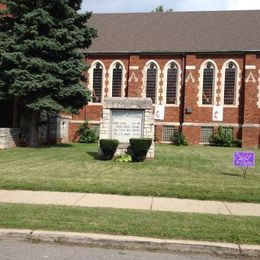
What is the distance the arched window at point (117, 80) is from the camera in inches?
1448

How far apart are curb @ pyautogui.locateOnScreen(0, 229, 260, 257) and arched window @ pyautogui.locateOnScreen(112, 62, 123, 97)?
30255mm

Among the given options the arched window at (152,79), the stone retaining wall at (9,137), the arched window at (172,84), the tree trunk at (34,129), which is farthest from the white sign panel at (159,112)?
the stone retaining wall at (9,137)

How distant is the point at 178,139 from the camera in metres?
34.1

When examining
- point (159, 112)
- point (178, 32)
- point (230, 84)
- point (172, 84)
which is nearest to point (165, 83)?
point (172, 84)

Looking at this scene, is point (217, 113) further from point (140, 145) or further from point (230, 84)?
point (140, 145)

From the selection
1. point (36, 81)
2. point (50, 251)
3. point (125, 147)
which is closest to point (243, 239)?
point (50, 251)

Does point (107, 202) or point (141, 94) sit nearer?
point (107, 202)

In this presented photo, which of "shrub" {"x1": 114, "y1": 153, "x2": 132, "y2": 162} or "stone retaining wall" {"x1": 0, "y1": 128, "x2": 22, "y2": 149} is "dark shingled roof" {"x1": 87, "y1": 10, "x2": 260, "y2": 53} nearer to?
"stone retaining wall" {"x1": 0, "y1": 128, "x2": 22, "y2": 149}

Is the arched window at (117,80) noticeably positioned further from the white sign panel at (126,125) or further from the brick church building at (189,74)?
the white sign panel at (126,125)

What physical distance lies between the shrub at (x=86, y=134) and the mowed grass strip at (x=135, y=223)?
2640 cm

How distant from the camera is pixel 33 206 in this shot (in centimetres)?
873

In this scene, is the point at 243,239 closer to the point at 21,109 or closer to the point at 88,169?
the point at 88,169

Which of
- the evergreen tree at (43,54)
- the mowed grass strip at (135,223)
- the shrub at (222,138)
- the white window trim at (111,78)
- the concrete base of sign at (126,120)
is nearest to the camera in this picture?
the mowed grass strip at (135,223)

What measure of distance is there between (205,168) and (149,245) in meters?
9.51
